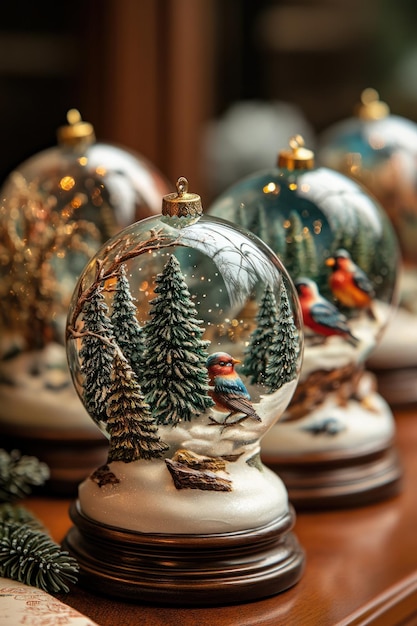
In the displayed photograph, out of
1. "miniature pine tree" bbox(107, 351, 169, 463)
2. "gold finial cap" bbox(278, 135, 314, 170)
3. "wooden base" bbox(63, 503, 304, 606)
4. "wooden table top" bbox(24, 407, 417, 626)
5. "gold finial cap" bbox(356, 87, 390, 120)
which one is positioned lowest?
"wooden table top" bbox(24, 407, 417, 626)

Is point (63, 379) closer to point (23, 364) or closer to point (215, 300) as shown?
point (23, 364)

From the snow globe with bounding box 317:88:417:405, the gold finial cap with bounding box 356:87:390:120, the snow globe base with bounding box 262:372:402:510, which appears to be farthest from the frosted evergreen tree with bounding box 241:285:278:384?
the gold finial cap with bounding box 356:87:390:120

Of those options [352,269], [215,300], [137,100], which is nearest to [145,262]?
[215,300]

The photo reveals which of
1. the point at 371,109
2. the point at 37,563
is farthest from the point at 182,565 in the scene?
the point at 371,109

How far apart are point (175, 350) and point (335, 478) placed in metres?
0.32

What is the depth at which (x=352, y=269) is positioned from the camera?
1019 mm

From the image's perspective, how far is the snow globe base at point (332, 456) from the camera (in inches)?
40.8

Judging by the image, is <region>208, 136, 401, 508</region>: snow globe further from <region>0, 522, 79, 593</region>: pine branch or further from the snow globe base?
<region>0, 522, 79, 593</region>: pine branch

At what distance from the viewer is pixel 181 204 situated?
0.82 m

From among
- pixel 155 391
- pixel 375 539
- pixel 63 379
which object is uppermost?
pixel 155 391

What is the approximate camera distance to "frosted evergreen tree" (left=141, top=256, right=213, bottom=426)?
2.58 ft

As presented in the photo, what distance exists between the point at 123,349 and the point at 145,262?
0.06 meters

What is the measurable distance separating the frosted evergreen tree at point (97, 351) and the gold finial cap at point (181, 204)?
0.08 m

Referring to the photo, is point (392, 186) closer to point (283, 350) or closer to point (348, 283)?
point (348, 283)
